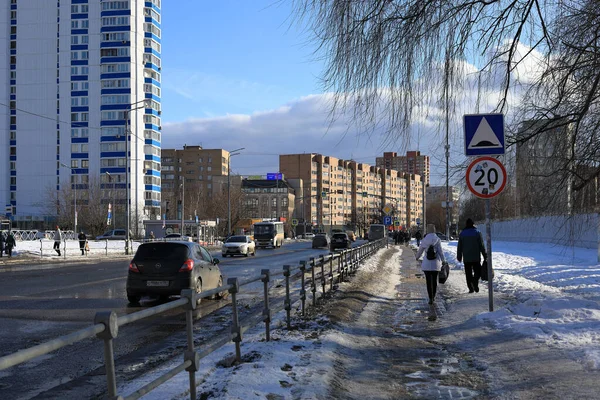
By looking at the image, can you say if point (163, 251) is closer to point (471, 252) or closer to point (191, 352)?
point (471, 252)

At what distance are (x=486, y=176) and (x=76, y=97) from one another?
107973 mm

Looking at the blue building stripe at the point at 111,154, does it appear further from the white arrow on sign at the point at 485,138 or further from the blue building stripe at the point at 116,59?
the white arrow on sign at the point at 485,138

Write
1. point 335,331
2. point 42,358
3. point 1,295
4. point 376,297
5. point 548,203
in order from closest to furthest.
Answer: point 42,358
point 335,331
point 548,203
point 376,297
point 1,295

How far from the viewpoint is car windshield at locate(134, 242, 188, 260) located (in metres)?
14.5

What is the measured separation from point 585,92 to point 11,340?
9556mm

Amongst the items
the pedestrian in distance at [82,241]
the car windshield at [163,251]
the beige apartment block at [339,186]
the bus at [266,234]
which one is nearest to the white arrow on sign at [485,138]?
the car windshield at [163,251]

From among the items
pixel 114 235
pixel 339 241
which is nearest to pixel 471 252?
pixel 339 241

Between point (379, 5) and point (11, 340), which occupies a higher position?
point (379, 5)

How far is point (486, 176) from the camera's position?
9680 millimetres

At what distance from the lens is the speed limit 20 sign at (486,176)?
9.58m

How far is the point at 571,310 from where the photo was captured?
9.80m

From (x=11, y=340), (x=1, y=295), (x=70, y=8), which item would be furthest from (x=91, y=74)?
(x=11, y=340)

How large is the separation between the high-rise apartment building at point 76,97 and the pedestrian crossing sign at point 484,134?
98.2m

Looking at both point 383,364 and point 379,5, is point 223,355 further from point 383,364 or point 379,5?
point 379,5
